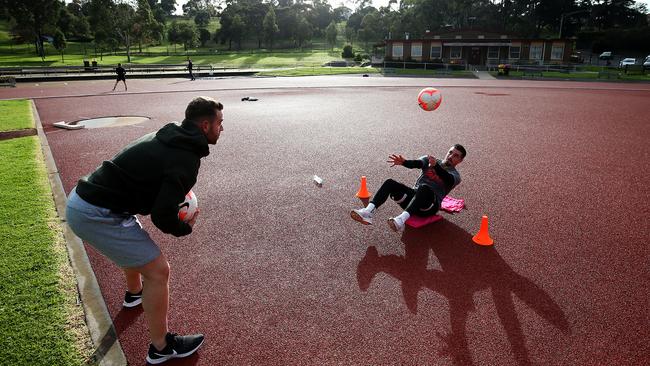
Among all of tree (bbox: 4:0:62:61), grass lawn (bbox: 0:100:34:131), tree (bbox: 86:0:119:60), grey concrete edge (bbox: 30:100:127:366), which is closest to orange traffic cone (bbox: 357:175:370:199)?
grey concrete edge (bbox: 30:100:127:366)

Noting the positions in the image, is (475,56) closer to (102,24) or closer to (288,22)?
(288,22)

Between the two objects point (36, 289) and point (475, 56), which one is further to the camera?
point (475, 56)

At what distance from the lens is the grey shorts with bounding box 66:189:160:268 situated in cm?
285

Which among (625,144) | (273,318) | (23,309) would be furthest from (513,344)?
(625,144)

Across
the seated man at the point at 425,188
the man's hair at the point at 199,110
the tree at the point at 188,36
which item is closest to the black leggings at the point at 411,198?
the seated man at the point at 425,188

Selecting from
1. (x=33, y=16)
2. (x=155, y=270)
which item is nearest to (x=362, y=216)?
(x=155, y=270)

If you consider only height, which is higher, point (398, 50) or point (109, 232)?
point (398, 50)

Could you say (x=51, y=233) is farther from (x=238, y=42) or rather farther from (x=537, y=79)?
(x=238, y=42)

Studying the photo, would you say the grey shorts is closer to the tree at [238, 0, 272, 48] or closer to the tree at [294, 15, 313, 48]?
the tree at [238, 0, 272, 48]

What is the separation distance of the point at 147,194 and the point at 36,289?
2284 mm

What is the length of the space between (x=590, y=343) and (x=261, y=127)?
1135 centimetres

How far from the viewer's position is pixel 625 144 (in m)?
11.3

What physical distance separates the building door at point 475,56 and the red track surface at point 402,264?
161 ft

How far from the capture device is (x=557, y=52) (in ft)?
171
